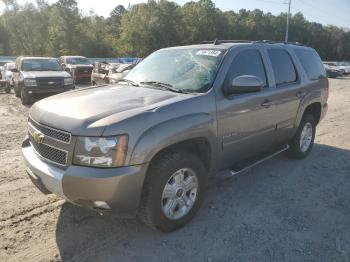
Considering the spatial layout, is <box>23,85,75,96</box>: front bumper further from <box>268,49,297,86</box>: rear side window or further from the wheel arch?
<box>268,49,297,86</box>: rear side window

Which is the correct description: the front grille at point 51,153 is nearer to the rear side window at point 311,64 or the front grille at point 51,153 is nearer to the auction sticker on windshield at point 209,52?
the auction sticker on windshield at point 209,52

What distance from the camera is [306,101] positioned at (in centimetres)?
618

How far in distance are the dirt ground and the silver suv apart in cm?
32

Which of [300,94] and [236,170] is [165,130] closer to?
[236,170]

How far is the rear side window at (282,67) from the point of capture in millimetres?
5418

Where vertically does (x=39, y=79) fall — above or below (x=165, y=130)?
below

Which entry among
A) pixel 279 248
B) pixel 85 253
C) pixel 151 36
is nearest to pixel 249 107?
pixel 279 248

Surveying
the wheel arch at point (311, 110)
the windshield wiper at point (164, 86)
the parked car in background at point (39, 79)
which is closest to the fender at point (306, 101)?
the wheel arch at point (311, 110)

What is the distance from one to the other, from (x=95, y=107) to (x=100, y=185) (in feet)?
2.72

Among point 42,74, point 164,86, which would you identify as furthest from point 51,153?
point 42,74

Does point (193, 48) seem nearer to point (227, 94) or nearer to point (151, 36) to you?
point (227, 94)

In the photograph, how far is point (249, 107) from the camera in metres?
4.72

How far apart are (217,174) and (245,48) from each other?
5.47ft

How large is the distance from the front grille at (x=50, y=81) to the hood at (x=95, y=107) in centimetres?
968
